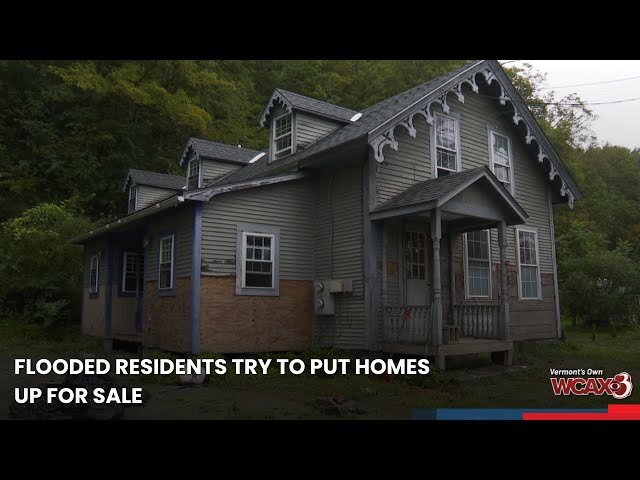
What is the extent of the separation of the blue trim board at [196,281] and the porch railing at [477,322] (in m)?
6.16

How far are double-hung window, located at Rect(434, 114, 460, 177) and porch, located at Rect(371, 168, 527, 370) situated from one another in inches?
66.7

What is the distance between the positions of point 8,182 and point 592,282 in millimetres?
28343

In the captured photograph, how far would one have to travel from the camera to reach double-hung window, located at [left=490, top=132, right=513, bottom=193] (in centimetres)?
1655

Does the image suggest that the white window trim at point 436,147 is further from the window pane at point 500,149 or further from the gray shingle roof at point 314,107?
the gray shingle roof at point 314,107

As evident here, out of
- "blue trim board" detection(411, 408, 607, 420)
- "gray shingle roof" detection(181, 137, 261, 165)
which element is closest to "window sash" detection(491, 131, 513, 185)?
"gray shingle roof" detection(181, 137, 261, 165)

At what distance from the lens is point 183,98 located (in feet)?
97.2

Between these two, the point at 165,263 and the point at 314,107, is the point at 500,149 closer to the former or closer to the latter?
the point at 314,107

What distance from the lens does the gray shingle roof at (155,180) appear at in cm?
A: 2091

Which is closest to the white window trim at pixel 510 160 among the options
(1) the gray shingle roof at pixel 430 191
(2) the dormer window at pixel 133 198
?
(1) the gray shingle roof at pixel 430 191

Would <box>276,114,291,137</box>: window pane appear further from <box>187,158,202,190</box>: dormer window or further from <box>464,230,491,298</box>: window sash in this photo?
<box>464,230,491,298</box>: window sash

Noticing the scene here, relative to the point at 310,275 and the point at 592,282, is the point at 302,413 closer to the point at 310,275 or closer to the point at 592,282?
the point at 310,275

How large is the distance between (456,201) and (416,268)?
252 centimetres

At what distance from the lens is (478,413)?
8.21 m
